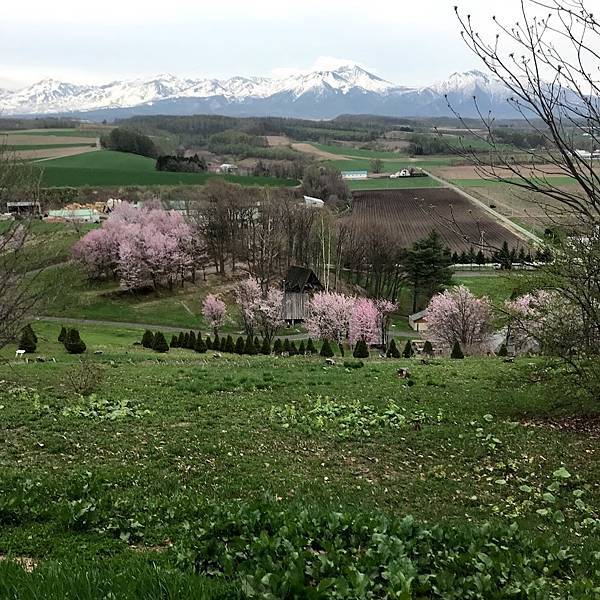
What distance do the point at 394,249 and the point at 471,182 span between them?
81035mm

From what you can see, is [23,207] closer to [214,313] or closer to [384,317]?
[214,313]

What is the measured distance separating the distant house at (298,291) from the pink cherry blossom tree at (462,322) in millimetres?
16191

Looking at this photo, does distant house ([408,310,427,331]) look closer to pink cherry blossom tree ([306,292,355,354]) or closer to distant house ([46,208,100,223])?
pink cherry blossom tree ([306,292,355,354])

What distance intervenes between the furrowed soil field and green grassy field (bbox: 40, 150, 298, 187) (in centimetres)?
2262

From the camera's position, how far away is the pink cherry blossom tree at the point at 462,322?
1804 inches

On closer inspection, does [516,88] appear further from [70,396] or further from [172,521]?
[70,396]

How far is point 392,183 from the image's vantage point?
14400 cm

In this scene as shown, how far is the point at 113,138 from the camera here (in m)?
167

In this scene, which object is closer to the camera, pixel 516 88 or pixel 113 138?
pixel 516 88

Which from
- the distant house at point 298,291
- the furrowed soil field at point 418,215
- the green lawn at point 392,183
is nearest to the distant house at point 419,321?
the distant house at point 298,291

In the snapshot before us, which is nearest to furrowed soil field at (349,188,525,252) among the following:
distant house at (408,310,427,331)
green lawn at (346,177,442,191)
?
green lawn at (346,177,442,191)

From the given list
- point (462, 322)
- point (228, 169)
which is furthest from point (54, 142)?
point (462, 322)

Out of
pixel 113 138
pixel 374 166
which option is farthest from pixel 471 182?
pixel 113 138

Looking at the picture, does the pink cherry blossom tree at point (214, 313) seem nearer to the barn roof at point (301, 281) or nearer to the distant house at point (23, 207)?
the barn roof at point (301, 281)
